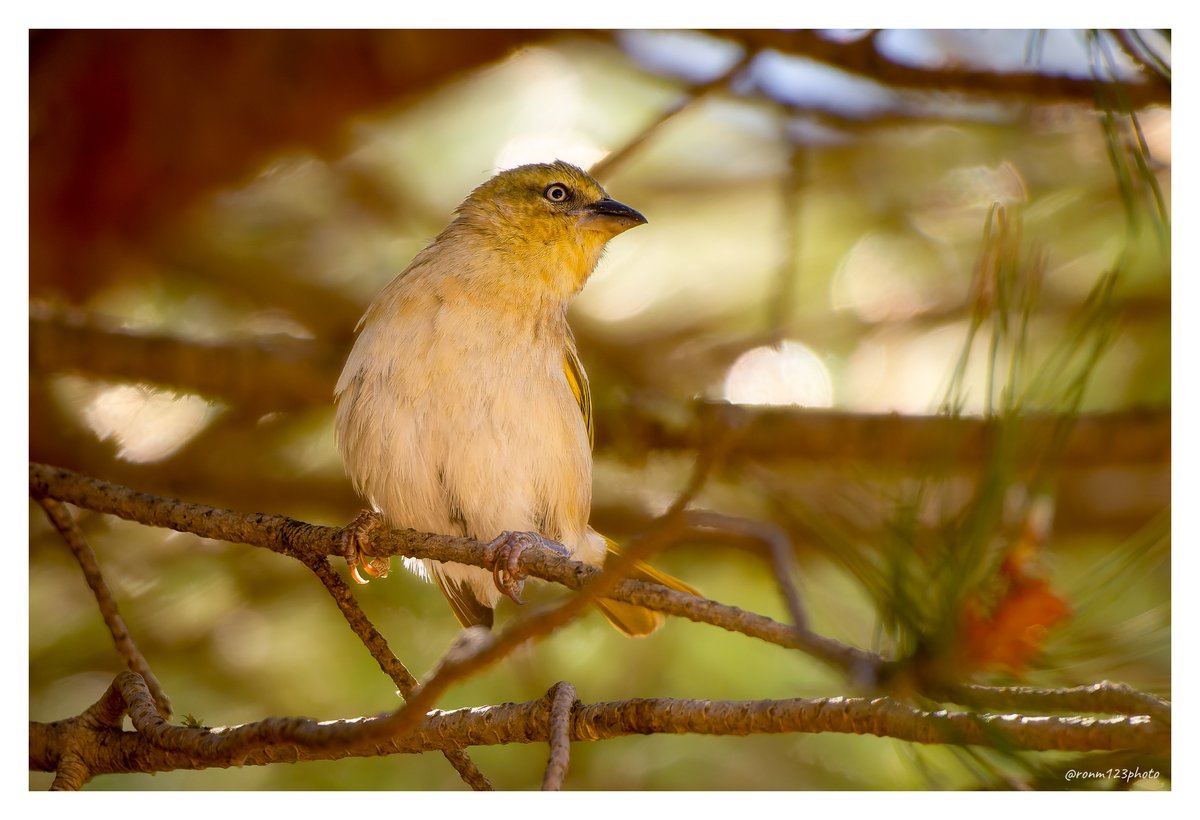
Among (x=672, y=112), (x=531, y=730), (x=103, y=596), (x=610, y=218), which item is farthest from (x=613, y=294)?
(x=103, y=596)

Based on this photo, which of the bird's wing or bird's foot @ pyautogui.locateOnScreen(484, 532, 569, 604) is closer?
bird's foot @ pyautogui.locateOnScreen(484, 532, 569, 604)

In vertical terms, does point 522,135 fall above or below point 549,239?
above

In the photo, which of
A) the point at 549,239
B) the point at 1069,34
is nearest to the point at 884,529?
the point at 549,239

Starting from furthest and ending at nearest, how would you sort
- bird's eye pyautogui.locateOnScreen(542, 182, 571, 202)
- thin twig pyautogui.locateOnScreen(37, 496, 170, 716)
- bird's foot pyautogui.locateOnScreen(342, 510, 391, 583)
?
bird's eye pyautogui.locateOnScreen(542, 182, 571, 202) < thin twig pyautogui.locateOnScreen(37, 496, 170, 716) < bird's foot pyautogui.locateOnScreen(342, 510, 391, 583)

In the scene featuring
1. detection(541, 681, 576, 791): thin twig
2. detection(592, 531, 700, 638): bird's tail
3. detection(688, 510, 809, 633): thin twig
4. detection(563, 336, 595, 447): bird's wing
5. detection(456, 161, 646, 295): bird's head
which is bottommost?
detection(541, 681, 576, 791): thin twig

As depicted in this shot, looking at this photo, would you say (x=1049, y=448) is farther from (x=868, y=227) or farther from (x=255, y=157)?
(x=255, y=157)

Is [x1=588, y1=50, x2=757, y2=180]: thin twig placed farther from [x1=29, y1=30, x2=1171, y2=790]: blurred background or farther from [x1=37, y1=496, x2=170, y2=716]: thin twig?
[x1=37, y1=496, x2=170, y2=716]: thin twig

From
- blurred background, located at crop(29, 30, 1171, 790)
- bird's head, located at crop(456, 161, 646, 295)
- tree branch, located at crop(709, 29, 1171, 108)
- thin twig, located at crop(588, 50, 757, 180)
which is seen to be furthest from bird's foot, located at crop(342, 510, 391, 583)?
tree branch, located at crop(709, 29, 1171, 108)
